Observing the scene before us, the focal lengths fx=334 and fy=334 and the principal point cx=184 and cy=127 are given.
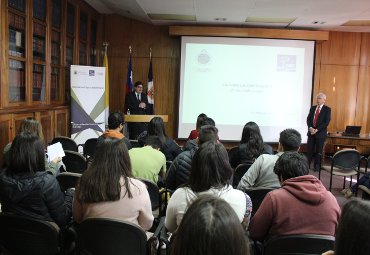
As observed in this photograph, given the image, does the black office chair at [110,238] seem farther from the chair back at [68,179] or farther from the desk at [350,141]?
the desk at [350,141]

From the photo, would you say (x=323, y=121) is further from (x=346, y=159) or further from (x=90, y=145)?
(x=90, y=145)

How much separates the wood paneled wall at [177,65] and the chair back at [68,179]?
5510mm

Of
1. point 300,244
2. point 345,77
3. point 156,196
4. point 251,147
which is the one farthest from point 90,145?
point 345,77

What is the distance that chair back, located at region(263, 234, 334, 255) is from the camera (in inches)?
64.9

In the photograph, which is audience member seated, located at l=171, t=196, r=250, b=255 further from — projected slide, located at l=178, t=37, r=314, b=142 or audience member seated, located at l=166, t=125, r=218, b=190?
projected slide, located at l=178, t=37, r=314, b=142

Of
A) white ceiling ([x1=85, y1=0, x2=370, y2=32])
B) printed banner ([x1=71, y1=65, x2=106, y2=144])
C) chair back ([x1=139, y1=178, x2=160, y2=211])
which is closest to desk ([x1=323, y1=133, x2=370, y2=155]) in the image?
white ceiling ([x1=85, y1=0, x2=370, y2=32])

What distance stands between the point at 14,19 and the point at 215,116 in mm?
4619

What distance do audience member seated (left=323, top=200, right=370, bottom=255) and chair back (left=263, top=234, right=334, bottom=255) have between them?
0.73m

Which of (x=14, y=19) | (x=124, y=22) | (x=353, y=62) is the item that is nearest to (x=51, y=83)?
(x=14, y=19)

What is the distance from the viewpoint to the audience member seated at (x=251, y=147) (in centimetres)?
356

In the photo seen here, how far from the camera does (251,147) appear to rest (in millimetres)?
3578

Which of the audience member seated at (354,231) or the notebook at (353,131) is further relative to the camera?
the notebook at (353,131)

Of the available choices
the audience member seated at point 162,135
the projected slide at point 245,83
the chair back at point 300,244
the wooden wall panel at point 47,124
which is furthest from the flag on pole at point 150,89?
the chair back at point 300,244

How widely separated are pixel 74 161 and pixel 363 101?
23.6ft
